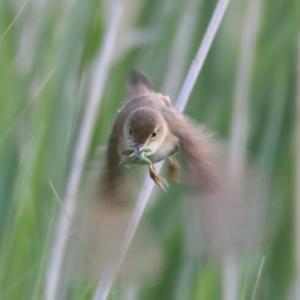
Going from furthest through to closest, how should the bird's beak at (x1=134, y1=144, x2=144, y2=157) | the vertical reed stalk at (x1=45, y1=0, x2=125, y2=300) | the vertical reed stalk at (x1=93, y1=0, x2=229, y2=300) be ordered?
1. the vertical reed stalk at (x1=45, y1=0, x2=125, y2=300)
2. the vertical reed stalk at (x1=93, y1=0, x2=229, y2=300)
3. the bird's beak at (x1=134, y1=144, x2=144, y2=157)

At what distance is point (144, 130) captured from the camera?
80cm

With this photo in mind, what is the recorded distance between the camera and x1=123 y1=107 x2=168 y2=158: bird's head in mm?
787

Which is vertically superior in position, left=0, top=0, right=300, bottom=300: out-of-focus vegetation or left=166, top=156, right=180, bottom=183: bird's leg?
left=166, top=156, right=180, bottom=183: bird's leg

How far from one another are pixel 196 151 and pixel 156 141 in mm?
35

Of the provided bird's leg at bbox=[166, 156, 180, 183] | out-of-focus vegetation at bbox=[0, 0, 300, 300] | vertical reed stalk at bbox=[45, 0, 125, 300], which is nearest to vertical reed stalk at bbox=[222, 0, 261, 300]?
out-of-focus vegetation at bbox=[0, 0, 300, 300]

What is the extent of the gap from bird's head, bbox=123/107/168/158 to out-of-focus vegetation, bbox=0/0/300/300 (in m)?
0.36

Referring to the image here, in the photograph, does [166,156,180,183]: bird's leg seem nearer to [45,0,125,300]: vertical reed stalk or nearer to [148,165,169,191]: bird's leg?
[148,165,169,191]: bird's leg

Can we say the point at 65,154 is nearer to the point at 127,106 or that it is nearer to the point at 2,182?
the point at 2,182

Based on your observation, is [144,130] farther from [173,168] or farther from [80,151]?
[80,151]

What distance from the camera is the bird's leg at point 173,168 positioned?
0.83 m

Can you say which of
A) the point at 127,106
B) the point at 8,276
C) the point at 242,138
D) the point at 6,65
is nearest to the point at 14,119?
the point at 6,65

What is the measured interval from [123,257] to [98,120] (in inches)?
13.6

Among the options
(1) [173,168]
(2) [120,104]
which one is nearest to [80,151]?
(2) [120,104]

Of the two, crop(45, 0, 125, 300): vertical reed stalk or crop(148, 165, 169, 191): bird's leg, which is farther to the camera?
crop(45, 0, 125, 300): vertical reed stalk
